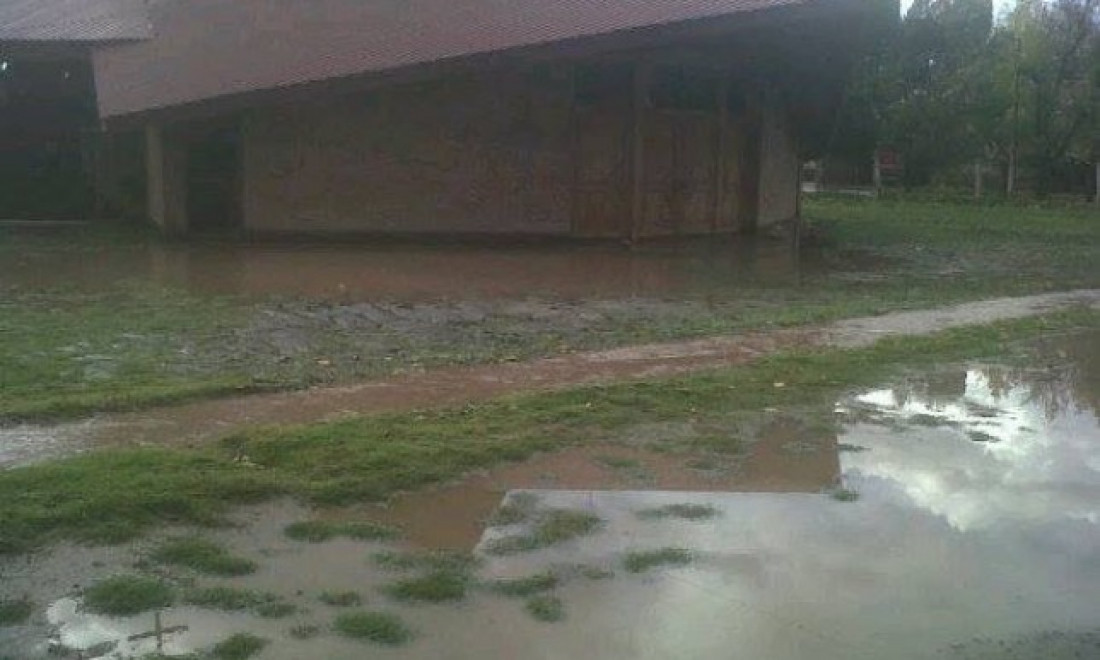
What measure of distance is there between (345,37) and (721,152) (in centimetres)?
845

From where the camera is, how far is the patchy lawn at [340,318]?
941 cm

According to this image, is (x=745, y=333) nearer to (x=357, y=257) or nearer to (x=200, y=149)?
(x=357, y=257)

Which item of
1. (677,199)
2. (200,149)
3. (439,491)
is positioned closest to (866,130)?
(677,199)

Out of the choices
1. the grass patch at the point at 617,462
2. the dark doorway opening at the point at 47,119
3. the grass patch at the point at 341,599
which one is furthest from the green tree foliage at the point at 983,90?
the grass patch at the point at 341,599

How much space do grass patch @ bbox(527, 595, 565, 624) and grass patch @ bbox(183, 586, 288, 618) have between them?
968mm

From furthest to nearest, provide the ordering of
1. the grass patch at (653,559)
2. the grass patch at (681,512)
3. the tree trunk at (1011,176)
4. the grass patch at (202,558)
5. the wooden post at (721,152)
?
the tree trunk at (1011,176) → the wooden post at (721,152) → the grass patch at (681,512) → the grass patch at (653,559) → the grass patch at (202,558)

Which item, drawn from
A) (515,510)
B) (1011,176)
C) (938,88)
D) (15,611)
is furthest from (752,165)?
(1011,176)

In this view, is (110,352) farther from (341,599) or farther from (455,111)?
(455,111)

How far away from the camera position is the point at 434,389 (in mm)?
9227

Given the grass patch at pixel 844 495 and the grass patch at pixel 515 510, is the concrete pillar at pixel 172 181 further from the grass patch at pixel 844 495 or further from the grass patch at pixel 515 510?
the grass patch at pixel 844 495

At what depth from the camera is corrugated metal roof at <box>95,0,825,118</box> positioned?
20.6 m

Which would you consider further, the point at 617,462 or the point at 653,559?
the point at 617,462

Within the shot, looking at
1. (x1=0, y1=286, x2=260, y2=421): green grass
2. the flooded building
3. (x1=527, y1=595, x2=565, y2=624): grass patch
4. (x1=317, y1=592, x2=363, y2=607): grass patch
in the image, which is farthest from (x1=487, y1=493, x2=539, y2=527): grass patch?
the flooded building

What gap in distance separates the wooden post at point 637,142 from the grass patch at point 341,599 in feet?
59.7
